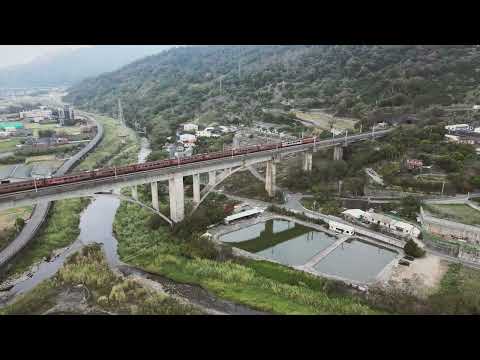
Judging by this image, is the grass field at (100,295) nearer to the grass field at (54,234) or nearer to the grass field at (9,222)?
the grass field at (54,234)

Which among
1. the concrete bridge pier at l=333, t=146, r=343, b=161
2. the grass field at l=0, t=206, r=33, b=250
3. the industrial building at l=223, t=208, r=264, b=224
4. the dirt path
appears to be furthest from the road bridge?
the dirt path

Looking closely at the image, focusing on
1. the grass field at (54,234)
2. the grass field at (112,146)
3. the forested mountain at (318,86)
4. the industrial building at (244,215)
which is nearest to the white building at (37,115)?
the grass field at (112,146)

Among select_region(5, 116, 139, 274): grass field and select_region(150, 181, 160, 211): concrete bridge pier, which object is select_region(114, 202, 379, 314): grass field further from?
select_region(5, 116, 139, 274): grass field

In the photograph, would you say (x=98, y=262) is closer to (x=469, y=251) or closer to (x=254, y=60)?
(x=469, y=251)

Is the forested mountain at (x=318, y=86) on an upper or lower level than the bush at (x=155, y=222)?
upper

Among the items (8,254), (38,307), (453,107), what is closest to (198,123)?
(453,107)

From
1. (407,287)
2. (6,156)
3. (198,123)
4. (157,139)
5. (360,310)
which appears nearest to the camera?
(360,310)
